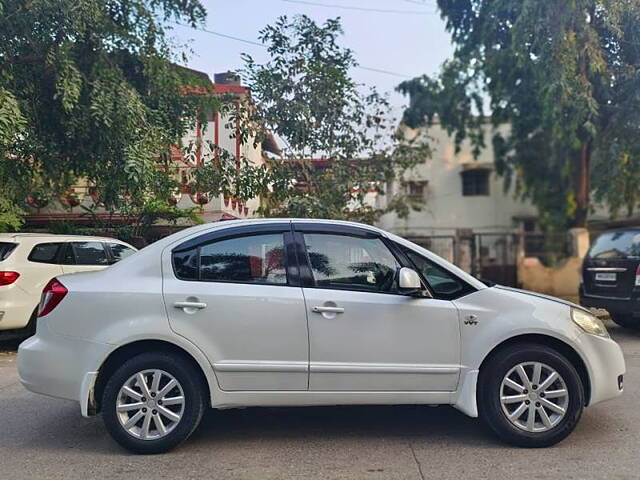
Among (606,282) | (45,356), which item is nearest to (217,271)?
(45,356)

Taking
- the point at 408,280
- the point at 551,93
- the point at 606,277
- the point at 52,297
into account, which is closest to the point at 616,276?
the point at 606,277

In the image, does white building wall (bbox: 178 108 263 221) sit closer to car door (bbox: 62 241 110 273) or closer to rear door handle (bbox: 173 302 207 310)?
car door (bbox: 62 241 110 273)

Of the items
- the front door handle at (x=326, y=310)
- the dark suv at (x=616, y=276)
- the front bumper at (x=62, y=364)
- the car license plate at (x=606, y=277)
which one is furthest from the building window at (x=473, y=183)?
the front bumper at (x=62, y=364)

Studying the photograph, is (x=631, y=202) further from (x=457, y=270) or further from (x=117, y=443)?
(x=117, y=443)

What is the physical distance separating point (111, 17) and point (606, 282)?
930 centimetres

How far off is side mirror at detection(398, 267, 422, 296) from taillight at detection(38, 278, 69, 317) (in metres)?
2.32

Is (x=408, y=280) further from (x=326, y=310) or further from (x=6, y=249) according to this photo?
(x=6, y=249)

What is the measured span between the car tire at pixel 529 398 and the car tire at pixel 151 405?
204 centimetres

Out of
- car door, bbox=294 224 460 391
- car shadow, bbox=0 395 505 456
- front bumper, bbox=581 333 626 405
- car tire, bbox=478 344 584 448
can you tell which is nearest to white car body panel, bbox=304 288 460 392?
car door, bbox=294 224 460 391

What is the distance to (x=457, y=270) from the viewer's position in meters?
4.34

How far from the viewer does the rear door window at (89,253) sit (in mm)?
8328

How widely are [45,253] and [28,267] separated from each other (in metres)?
0.34

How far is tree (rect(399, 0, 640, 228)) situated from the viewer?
36.9ft

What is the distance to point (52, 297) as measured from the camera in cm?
414
